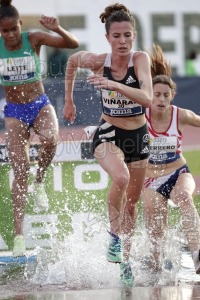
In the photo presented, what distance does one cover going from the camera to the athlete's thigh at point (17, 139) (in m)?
7.80

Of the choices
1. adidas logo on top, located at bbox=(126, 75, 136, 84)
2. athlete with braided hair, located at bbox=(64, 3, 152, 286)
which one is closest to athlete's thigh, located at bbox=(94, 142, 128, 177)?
athlete with braided hair, located at bbox=(64, 3, 152, 286)

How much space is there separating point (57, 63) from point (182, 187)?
3741 mm

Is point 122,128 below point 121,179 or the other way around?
the other way around

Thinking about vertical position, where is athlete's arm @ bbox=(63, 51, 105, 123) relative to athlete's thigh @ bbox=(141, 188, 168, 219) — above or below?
A: above

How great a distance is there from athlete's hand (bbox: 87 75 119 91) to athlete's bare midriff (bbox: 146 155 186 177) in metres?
1.38

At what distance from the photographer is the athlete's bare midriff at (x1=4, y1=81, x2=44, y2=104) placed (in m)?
8.03

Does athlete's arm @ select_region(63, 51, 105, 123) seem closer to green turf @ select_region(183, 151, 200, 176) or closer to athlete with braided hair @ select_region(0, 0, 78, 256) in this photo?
athlete with braided hair @ select_region(0, 0, 78, 256)

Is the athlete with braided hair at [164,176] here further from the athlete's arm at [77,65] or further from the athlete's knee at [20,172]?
the athlete's knee at [20,172]

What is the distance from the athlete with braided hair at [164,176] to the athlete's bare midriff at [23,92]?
113 cm

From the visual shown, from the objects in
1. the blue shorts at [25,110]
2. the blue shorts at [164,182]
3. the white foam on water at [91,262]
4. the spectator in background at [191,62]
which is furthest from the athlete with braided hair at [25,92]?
the spectator in background at [191,62]

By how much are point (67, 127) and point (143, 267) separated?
2.29 m

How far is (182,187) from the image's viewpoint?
23.3ft

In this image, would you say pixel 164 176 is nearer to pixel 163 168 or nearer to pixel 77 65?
pixel 163 168

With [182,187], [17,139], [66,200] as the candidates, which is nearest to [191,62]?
[66,200]
